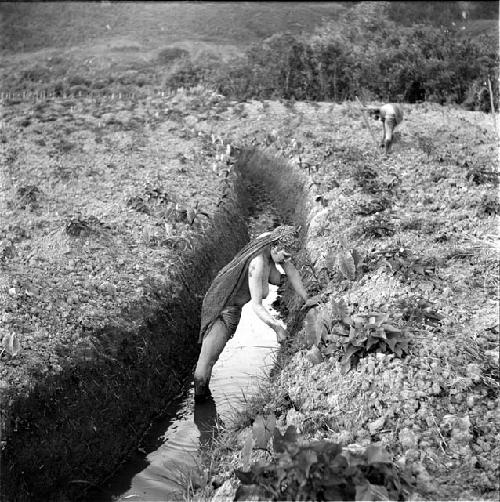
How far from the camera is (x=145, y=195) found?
12141mm

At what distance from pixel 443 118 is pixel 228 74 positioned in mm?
13541

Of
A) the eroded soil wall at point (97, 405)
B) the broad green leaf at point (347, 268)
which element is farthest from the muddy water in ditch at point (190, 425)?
the broad green leaf at point (347, 268)

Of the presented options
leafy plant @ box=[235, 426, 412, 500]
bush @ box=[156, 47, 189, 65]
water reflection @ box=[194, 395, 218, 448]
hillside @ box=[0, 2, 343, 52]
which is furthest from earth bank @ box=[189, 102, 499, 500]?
hillside @ box=[0, 2, 343, 52]

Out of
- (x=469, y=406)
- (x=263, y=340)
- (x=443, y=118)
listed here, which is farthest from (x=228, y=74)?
(x=469, y=406)

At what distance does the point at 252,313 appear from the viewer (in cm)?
1075

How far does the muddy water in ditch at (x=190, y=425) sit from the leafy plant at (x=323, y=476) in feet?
4.29

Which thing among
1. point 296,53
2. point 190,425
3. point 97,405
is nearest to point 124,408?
point 97,405

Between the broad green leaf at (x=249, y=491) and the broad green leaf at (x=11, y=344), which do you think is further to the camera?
the broad green leaf at (x=11, y=344)

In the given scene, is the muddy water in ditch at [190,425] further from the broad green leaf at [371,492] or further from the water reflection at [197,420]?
the broad green leaf at [371,492]

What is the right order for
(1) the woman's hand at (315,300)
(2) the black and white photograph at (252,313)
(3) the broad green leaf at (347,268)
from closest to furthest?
(2) the black and white photograph at (252,313), (1) the woman's hand at (315,300), (3) the broad green leaf at (347,268)

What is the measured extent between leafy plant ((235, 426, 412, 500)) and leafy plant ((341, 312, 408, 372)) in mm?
1423

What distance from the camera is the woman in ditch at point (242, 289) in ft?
25.7

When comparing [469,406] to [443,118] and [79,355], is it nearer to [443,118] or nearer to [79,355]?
[79,355]

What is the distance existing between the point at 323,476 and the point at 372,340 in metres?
1.90
